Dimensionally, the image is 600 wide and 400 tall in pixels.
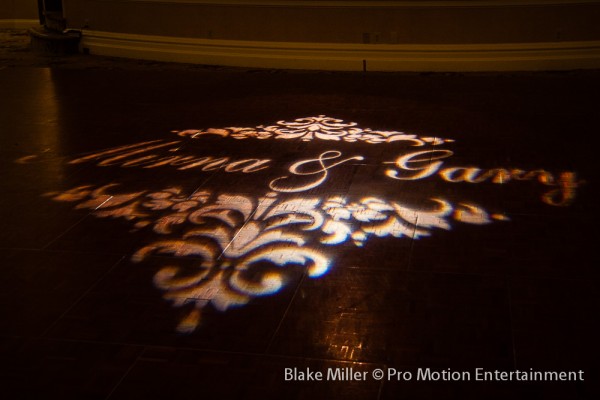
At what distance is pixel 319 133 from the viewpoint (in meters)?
6.18

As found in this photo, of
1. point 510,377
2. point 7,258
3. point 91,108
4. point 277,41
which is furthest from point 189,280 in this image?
point 277,41

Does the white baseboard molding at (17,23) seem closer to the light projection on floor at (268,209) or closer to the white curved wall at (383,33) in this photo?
the white curved wall at (383,33)

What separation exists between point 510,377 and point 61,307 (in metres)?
1.90

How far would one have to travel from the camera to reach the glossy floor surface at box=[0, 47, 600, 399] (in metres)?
2.84

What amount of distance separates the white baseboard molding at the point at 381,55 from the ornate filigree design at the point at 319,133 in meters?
2.55

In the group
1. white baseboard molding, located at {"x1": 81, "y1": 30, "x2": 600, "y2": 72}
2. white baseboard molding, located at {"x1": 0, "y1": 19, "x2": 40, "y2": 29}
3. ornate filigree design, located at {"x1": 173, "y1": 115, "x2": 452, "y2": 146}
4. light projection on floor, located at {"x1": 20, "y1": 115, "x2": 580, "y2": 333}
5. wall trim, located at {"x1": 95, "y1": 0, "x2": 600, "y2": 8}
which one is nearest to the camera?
light projection on floor, located at {"x1": 20, "y1": 115, "x2": 580, "y2": 333}

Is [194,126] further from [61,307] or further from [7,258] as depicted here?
[61,307]

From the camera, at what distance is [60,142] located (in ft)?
19.8

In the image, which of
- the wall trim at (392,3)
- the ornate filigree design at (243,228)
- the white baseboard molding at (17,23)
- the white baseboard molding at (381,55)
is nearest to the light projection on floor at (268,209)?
the ornate filigree design at (243,228)

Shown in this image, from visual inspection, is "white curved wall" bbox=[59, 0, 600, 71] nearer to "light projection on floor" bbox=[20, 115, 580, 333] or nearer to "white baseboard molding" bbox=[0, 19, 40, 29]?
"light projection on floor" bbox=[20, 115, 580, 333]

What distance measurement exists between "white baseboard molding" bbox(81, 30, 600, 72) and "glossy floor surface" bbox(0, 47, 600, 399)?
1588 millimetres

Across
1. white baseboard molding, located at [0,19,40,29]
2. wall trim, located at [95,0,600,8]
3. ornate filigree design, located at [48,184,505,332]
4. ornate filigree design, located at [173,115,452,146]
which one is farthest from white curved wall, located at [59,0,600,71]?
white baseboard molding, located at [0,19,40,29]

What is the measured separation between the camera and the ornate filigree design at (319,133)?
19.6ft

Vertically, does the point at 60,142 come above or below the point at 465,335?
above
